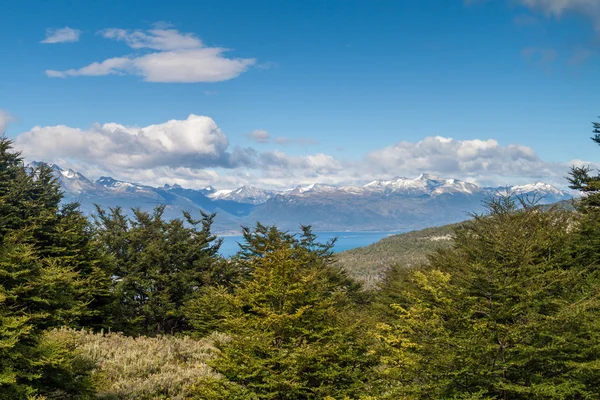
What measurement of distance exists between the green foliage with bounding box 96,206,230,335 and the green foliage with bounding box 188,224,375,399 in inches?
781

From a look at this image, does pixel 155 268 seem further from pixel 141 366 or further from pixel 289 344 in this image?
pixel 289 344

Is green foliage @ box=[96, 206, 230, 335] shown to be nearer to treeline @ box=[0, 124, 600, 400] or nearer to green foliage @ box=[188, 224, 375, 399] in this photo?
treeline @ box=[0, 124, 600, 400]

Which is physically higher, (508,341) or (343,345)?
(508,341)

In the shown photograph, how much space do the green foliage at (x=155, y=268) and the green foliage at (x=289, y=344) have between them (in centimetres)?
1983

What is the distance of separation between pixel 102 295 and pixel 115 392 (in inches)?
621

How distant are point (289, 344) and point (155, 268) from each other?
23.5 m

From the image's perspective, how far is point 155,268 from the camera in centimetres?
3148

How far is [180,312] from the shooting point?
3031 centimetres

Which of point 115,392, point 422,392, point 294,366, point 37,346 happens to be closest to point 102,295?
point 115,392

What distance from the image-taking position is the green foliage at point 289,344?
10.2 meters

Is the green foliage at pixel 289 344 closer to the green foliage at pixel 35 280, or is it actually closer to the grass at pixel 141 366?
the grass at pixel 141 366

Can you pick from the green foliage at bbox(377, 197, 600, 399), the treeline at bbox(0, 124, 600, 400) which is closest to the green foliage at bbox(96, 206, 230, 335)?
the treeline at bbox(0, 124, 600, 400)

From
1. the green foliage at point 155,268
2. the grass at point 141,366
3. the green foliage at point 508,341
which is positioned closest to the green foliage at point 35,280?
the grass at point 141,366

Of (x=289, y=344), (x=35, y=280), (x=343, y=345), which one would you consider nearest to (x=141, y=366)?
(x=35, y=280)
